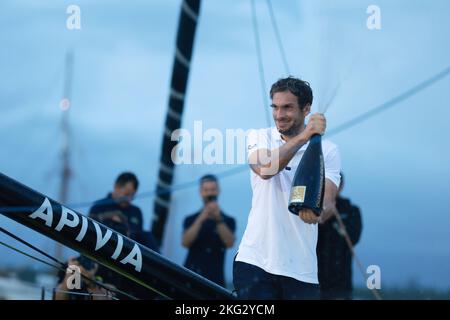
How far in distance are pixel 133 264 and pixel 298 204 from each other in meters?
0.69

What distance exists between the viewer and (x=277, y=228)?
4.32 m

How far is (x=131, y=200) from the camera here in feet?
23.6

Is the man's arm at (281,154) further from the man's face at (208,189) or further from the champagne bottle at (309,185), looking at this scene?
the man's face at (208,189)

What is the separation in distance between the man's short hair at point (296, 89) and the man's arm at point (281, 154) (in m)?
0.27

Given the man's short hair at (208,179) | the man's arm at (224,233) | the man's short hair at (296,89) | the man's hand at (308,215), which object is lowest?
the man's hand at (308,215)

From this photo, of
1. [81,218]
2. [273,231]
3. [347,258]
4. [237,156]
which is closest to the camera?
[81,218]

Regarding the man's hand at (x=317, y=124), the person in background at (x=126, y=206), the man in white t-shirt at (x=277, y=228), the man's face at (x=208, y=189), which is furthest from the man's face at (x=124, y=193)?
the man's hand at (x=317, y=124)

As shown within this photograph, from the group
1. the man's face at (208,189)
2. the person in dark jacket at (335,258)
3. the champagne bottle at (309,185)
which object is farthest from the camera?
the man's face at (208,189)

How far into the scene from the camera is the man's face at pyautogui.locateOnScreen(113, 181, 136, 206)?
23.6 feet

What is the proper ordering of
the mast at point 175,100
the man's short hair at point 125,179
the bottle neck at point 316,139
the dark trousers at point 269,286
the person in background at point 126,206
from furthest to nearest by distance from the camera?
1. the mast at point 175,100
2. the man's short hair at point 125,179
3. the person in background at point 126,206
4. the dark trousers at point 269,286
5. the bottle neck at point 316,139

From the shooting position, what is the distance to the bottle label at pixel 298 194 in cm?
365

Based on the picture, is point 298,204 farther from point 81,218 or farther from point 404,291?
point 404,291

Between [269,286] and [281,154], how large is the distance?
2.06 feet
